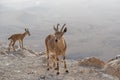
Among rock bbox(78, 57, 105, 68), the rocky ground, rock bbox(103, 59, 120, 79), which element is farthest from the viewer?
rock bbox(78, 57, 105, 68)

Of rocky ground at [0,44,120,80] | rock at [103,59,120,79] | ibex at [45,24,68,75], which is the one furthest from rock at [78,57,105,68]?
ibex at [45,24,68,75]

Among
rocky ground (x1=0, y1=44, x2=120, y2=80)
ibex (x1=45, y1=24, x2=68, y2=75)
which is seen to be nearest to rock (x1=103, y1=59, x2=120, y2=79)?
rocky ground (x1=0, y1=44, x2=120, y2=80)

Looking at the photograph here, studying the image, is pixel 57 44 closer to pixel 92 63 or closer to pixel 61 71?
pixel 61 71

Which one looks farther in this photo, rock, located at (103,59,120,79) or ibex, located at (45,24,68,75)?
rock, located at (103,59,120,79)

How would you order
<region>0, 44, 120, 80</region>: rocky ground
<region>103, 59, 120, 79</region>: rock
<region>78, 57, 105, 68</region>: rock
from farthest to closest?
1. <region>78, 57, 105, 68</region>: rock
2. <region>103, 59, 120, 79</region>: rock
3. <region>0, 44, 120, 80</region>: rocky ground

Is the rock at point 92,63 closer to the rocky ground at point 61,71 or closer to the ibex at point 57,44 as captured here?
the rocky ground at point 61,71

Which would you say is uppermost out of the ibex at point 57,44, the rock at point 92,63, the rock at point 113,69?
the ibex at point 57,44

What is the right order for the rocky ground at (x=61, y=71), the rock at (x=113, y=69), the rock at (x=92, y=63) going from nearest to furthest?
the rocky ground at (x=61, y=71) < the rock at (x=113, y=69) < the rock at (x=92, y=63)

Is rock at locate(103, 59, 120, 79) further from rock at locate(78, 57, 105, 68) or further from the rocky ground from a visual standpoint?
rock at locate(78, 57, 105, 68)

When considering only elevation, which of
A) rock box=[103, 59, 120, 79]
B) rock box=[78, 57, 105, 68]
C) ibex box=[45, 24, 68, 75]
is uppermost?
ibex box=[45, 24, 68, 75]

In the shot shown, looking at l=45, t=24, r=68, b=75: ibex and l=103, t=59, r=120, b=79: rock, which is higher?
l=45, t=24, r=68, b=75: ibex

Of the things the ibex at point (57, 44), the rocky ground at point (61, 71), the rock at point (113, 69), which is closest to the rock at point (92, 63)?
the rocky ground at point (61, 71)

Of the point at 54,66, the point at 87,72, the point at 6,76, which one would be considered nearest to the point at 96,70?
the point at 87,72

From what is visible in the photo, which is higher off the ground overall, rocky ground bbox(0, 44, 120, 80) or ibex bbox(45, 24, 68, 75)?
ibex bbox(45, 24, 68, 75)
